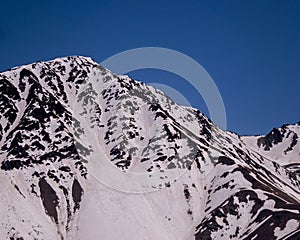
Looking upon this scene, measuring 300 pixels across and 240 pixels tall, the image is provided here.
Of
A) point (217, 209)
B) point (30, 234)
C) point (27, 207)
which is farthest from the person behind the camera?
point (217, 209)

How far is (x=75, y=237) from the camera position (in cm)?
17138

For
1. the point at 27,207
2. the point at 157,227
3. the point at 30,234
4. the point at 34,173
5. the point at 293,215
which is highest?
the point at 34,173

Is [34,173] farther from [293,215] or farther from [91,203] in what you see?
[293,215]

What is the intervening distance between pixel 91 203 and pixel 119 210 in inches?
431

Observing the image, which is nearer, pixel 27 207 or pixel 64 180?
pixel 27 207

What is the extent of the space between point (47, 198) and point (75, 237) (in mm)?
24311

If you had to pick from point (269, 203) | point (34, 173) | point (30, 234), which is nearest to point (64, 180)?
point (34, 173)

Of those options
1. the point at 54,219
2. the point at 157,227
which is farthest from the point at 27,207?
the point at 157,227

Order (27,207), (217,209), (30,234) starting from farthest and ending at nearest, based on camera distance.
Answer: (217,209)
(27,207)
(30,234)

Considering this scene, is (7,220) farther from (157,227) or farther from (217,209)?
(217,209)

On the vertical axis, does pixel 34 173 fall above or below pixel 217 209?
above

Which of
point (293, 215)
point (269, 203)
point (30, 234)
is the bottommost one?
point (293, 215)

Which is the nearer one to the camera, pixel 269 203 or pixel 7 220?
pixel 7 220

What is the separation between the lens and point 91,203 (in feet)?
615
